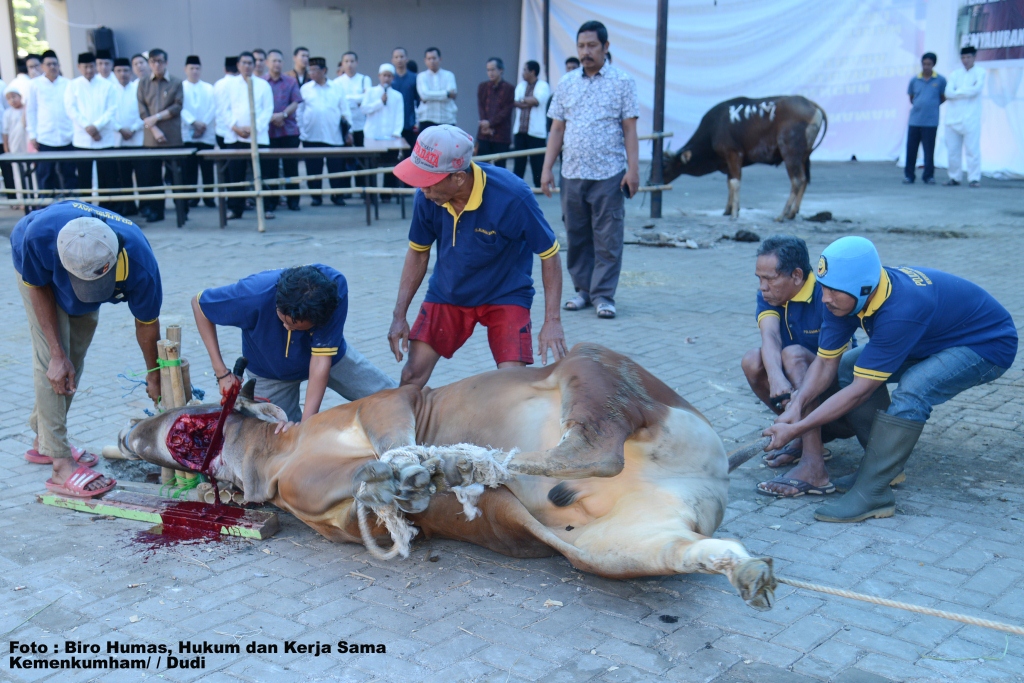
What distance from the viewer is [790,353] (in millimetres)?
4410

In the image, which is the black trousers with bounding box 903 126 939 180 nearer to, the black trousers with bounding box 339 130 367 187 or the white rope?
the black trousers with bounding box 339 130 367 187

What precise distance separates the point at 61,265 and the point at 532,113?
1092 centimetres

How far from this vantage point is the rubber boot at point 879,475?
380 cm

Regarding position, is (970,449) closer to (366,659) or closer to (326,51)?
(366,659)

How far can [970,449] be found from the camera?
4520mm

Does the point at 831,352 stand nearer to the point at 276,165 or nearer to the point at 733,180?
the point at 733,180

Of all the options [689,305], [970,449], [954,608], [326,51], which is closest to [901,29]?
[326,51]

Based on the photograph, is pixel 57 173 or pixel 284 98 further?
pixel 284 98

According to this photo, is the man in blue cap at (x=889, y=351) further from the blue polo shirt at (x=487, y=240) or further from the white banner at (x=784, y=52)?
the white banner at (x=784, y=52)

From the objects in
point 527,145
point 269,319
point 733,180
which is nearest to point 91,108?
point 527,145

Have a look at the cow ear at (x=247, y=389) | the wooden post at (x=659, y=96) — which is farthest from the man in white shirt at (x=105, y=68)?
the cow ear at (x=247, y=389)

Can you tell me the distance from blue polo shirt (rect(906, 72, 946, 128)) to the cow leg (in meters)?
4.63

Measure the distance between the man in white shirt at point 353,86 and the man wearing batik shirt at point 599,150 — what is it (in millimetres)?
6757

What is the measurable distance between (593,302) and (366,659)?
493cm
